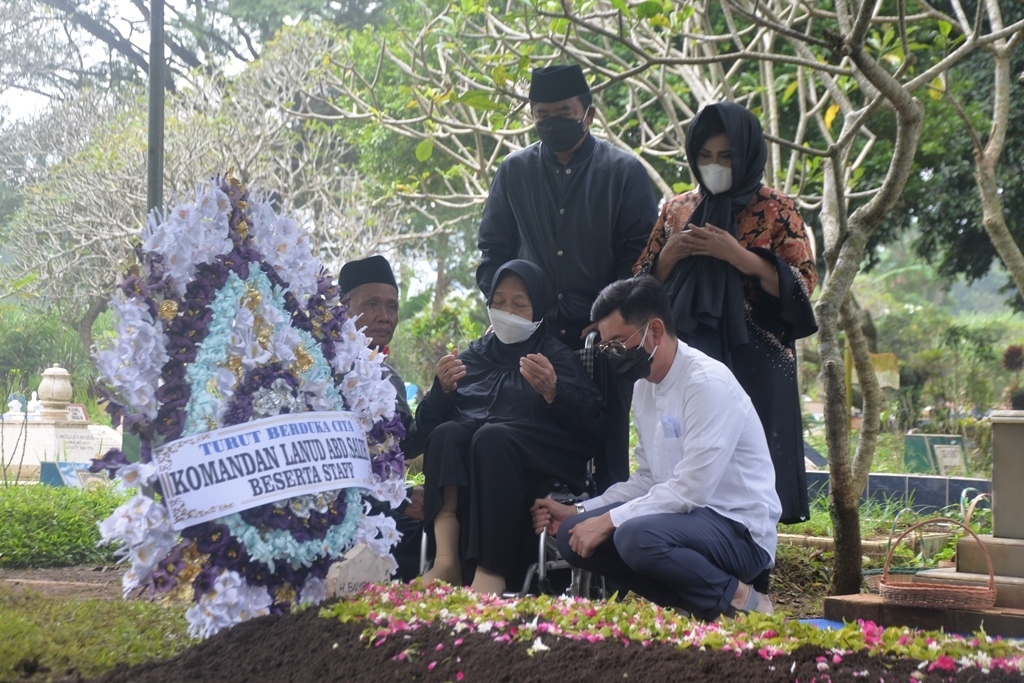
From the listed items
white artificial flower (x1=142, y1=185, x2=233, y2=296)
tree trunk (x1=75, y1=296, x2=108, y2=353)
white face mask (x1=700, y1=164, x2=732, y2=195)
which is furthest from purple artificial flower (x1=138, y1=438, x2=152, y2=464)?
tree trunk (x1=75, y1=296, x2=108, y2=353)

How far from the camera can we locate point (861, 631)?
109 inches

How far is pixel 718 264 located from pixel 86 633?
98.5 inches

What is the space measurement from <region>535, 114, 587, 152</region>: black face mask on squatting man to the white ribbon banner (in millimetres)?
1571

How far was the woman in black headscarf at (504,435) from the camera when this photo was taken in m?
4.11

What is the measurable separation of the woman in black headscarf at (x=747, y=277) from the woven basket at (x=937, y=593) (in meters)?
0.57

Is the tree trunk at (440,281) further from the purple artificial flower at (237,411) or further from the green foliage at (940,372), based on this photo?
the purple artificial flower at (237,411)

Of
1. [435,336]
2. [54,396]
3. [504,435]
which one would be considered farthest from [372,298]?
[435,336]

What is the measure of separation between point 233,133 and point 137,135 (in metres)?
1.71

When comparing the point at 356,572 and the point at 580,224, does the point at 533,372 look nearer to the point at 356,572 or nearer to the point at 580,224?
the point at 580,224

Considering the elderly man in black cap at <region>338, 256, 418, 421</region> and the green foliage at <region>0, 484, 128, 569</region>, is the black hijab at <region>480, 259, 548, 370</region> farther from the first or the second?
the green foliage at <region>0, 484, 128, 569</region>

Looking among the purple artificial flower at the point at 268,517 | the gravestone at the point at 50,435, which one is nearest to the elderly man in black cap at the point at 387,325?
the purple artificial flower at the point at 268,517

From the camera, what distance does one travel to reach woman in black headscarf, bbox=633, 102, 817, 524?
399 centimetres

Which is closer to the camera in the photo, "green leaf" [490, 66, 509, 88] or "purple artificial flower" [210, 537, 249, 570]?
"purple artificial flower" [210, 537, 249, 570]

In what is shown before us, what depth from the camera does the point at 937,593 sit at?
422cm
